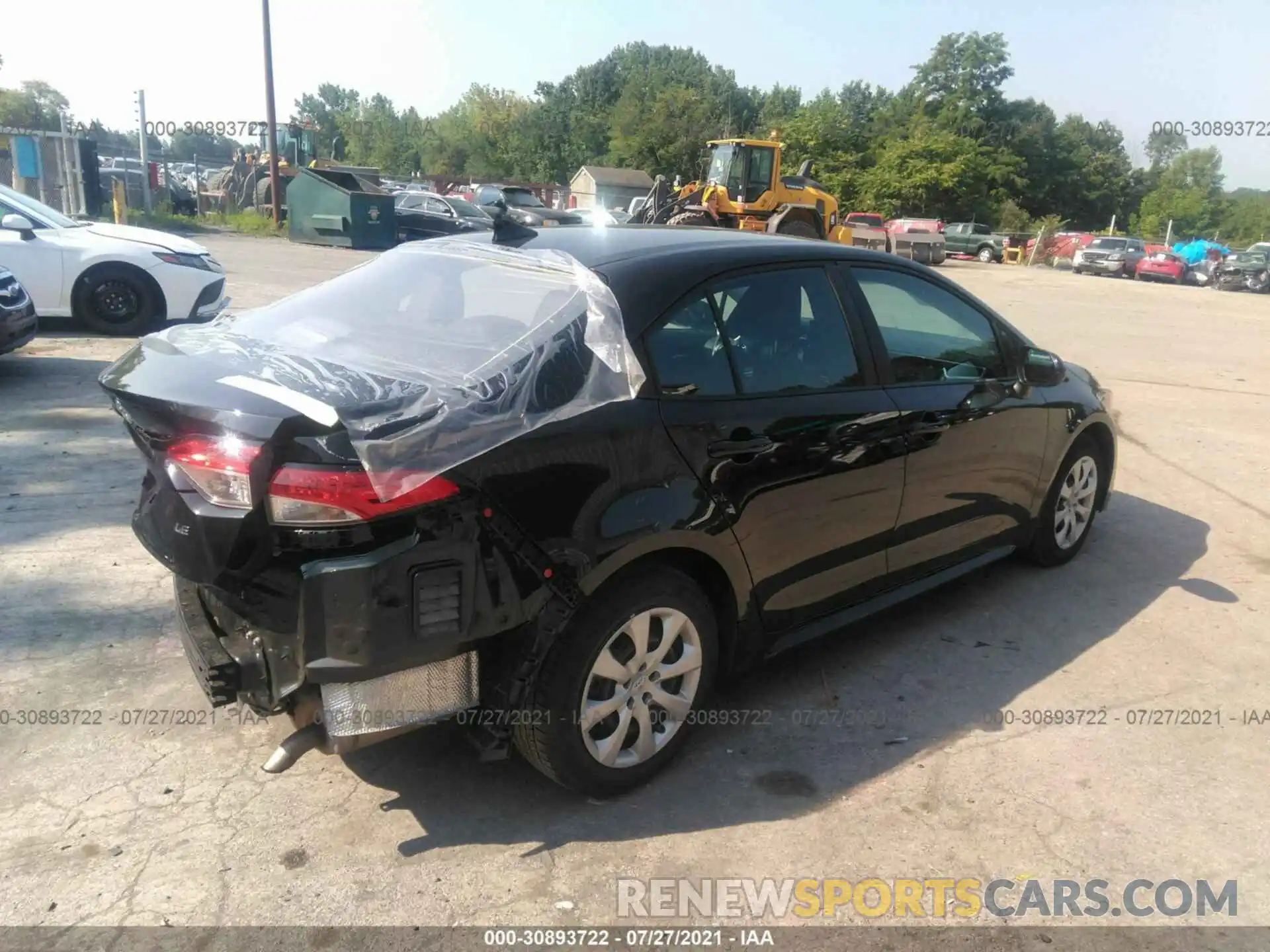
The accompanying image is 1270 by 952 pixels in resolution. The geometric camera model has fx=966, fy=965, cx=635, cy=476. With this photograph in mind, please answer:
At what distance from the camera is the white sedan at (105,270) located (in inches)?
367

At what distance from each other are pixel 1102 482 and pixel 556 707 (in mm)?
3723

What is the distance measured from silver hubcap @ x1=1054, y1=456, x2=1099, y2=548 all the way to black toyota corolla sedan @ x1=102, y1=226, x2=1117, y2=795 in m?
1.10

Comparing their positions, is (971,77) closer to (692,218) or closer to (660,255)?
(692,218)

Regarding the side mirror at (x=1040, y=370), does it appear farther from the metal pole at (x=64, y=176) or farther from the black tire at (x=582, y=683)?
the metal pole at (x=64, y=176)

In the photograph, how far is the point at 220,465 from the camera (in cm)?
250

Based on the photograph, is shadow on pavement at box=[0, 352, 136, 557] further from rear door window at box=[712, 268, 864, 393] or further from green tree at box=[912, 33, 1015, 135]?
green tree at box=[912, 33, 1015, 135]

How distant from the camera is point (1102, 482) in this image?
520 centimetres

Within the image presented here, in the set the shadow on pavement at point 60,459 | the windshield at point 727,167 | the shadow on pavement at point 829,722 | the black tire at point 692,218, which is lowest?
the shadow on pavement at point 829,722

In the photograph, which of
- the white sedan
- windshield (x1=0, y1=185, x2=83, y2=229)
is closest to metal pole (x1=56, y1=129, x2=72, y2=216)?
windshield (x1=0, y1=185, x2=83, y2=229)

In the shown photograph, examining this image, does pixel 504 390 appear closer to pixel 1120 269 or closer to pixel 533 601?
pixel 533 601

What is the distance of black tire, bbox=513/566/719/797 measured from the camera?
2.75 m

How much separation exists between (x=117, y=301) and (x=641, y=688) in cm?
895

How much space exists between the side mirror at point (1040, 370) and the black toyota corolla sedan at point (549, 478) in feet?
1.77

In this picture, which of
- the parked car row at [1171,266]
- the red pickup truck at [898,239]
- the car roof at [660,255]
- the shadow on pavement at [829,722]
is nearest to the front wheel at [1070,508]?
the shadow on pavement at [829,722]
